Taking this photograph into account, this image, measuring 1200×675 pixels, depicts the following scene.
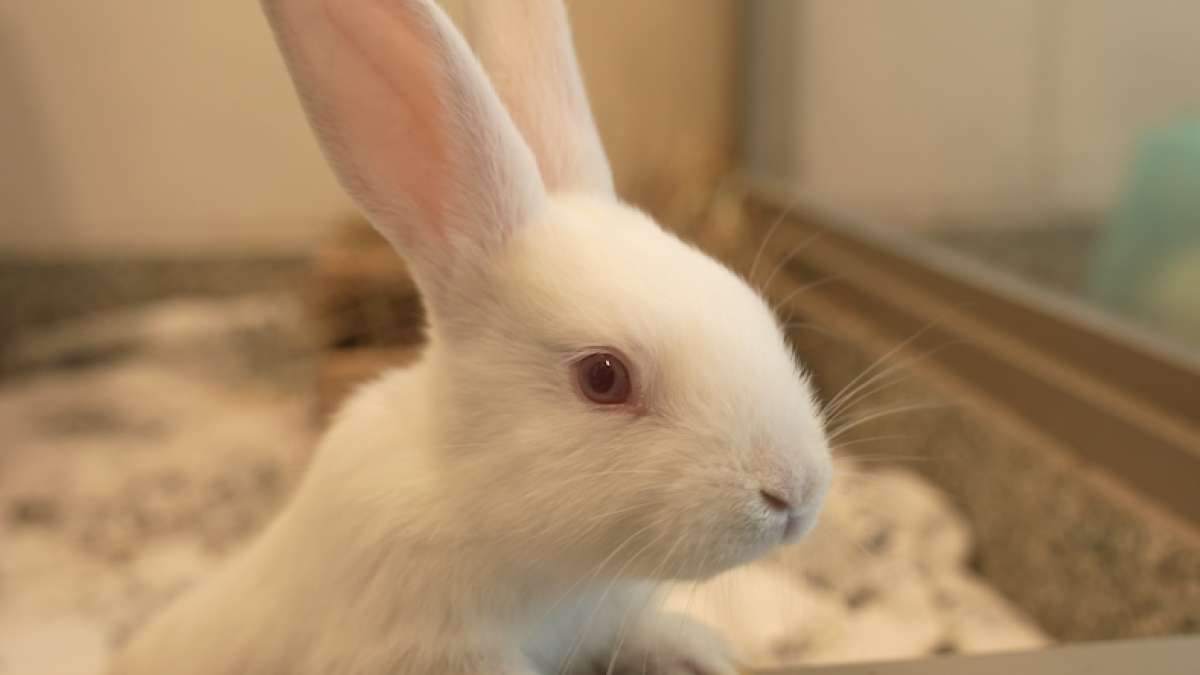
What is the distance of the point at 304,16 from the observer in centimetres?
61

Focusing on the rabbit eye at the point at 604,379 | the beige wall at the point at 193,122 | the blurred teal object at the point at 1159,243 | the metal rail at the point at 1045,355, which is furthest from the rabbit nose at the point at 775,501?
the beige wall at the point at 193,122

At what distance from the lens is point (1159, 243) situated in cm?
139

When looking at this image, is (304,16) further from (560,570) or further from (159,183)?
(159,183)

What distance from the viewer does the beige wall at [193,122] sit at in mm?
2115

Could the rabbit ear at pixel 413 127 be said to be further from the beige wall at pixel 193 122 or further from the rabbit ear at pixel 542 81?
the beige wall at pixel 193 122

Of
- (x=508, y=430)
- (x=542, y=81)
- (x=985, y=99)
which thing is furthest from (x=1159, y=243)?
(x=508, y=430)

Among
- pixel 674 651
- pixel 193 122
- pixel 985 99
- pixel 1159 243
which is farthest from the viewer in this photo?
pixel 193 122

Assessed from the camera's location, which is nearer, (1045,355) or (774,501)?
(774,501)

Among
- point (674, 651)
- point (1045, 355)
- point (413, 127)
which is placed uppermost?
point (413, 127)

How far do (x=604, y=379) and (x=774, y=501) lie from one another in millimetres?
139

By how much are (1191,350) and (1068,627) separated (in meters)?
0.40

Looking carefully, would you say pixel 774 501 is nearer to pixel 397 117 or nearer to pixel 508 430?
pixel 508 430

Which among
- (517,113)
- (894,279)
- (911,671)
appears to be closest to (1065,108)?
(894,279)

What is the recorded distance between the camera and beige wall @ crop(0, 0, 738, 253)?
2115 mm
